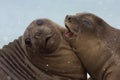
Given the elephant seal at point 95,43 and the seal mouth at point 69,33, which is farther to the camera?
the seal mouth at point 69,33

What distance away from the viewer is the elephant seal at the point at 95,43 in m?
12.7

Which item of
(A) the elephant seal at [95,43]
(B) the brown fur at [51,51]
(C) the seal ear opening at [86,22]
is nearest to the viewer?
(A) the elephant seal at [95,43]

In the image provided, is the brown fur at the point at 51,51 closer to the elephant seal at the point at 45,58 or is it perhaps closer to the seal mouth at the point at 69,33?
the elephant seal at the point at 45,58

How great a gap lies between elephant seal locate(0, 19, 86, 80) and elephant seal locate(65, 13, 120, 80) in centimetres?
17

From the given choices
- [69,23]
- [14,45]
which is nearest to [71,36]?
[69,23]

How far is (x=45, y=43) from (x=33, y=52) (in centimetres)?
26

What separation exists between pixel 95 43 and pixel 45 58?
0.86m

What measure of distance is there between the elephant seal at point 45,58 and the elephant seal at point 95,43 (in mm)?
167

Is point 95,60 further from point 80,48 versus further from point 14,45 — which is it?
point 14,45

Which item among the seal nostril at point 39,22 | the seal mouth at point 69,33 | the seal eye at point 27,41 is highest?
the seal nostril at point 39,22

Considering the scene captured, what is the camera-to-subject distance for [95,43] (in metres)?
12.9

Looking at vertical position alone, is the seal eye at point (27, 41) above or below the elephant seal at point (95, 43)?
above

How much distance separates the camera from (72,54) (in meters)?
12.9

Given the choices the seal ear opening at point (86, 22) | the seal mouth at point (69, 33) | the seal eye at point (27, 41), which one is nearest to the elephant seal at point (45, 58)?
the seal eye at point (27, 41)
